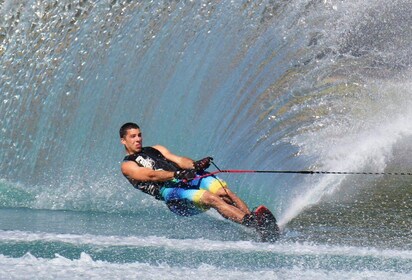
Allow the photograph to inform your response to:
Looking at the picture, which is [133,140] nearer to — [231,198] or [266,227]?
[231,198]

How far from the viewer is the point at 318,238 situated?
6.78m

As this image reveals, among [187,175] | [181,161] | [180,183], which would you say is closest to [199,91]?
[181,161]

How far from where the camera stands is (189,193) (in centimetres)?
692

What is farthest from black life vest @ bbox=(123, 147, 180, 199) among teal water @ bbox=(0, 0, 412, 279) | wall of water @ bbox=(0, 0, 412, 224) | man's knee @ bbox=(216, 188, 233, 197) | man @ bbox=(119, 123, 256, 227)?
wall of water @ bbox=(0, 0, 412, 224)

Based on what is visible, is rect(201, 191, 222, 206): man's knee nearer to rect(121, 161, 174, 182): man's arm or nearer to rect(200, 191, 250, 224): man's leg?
rect(200, 191, 250, 224): man's leg

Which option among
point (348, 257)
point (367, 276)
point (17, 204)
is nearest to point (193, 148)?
point (17, 204)

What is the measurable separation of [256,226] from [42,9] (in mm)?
5481

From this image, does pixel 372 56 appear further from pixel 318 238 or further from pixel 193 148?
pixel 318 238

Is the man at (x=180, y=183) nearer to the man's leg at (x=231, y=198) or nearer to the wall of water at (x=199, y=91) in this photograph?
the man's leg at (x=231, y=198)

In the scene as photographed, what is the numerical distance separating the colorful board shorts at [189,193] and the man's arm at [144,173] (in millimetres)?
171

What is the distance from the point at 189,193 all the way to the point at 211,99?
10.2 feet

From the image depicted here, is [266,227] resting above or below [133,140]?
below

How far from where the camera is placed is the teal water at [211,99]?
9.27 meters

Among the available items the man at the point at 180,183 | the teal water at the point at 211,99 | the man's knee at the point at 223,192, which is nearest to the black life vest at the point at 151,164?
the man at the point at 180,183
